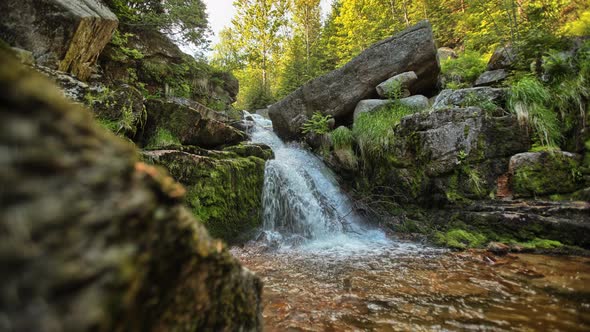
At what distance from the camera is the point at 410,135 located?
18.0 ft

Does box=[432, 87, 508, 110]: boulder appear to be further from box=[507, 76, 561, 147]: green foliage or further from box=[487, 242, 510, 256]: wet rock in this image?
box=[487, 242, 510, 256]: wet rock

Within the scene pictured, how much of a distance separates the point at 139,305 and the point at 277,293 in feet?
7.59

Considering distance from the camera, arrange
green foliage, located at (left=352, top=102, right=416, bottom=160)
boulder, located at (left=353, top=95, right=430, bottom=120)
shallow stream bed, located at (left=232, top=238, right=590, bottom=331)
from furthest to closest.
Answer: boulder, located at (left=353, top=95, right=430, bottom=120) → green foliage, located at (left=352, top=102, right=416, bottom=160) → shallow stream bed, located at (left=232, top=238, right=590, bottom=331)

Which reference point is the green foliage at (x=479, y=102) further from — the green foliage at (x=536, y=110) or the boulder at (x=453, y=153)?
the green foliage at (x=536, y=110)

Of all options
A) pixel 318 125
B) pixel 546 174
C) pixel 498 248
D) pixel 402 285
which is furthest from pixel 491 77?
pixel 402 285

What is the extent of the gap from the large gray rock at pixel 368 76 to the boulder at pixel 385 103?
0.54m

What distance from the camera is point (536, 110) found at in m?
4.72

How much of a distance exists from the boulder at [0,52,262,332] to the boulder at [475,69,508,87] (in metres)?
8.36

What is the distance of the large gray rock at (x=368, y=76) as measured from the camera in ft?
25.1

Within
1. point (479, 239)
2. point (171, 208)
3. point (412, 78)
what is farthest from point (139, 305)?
point (412, 78)

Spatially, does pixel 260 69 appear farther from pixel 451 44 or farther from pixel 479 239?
pixel 479 239

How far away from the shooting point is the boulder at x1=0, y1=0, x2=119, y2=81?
4.28 metres

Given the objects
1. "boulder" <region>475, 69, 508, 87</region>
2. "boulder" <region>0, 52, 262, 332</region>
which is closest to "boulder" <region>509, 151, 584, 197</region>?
"boulder" <region>475, 69, 508, 87</region>

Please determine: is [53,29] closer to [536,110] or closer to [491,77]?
[536,110]
